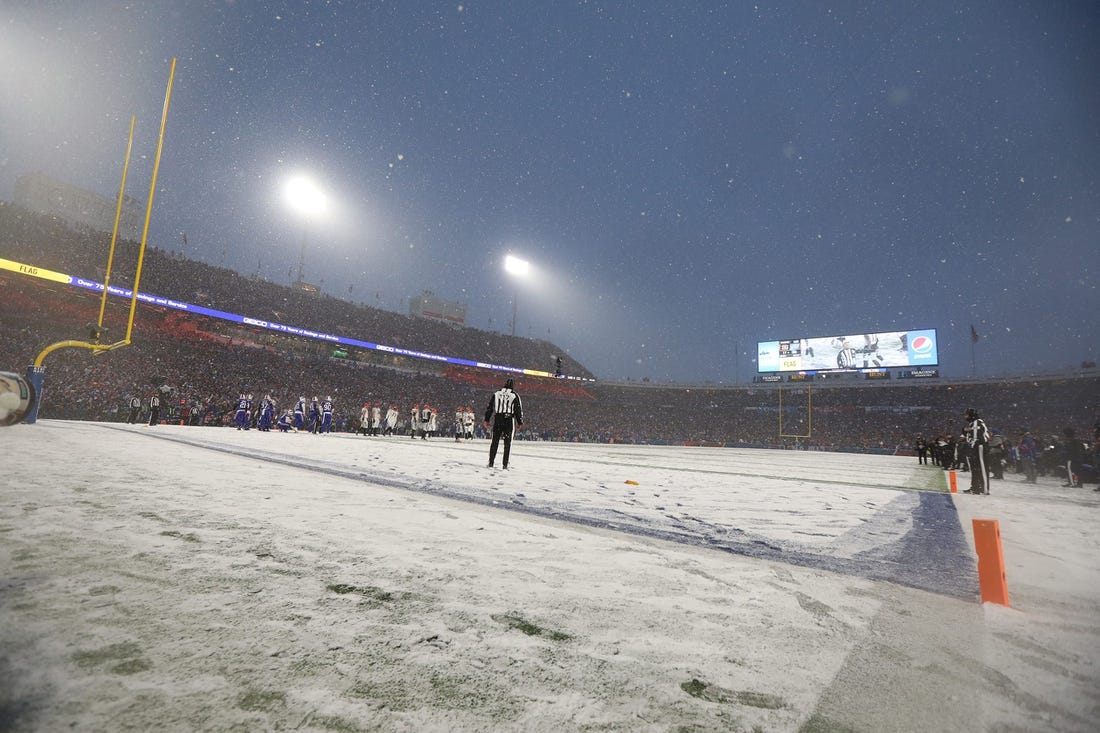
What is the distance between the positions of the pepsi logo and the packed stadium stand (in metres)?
7.44

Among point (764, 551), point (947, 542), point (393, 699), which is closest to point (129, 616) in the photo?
point (393, 699)

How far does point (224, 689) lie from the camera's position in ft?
4.24

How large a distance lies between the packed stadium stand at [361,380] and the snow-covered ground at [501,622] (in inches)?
857

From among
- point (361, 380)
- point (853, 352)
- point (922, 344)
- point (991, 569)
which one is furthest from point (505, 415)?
point (922, 344)

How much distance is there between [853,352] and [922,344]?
530cm

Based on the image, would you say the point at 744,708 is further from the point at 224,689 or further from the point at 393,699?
the point at 224,689

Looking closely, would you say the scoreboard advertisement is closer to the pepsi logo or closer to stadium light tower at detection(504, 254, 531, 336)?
the pepsi logo

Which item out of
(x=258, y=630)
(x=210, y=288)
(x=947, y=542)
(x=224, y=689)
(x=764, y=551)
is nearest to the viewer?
(x=224, y=689)

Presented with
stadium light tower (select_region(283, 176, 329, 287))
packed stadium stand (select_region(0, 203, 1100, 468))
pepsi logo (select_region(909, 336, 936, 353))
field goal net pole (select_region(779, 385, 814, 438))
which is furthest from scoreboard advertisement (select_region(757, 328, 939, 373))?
stadium light tower (select_region(283, 176, 329, 287))

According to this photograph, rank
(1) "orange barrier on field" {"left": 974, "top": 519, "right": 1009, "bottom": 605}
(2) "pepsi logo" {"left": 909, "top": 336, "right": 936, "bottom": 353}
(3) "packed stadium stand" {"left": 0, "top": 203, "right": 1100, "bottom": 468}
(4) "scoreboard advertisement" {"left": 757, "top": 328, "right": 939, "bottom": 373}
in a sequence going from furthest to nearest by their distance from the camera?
(4) "scoreboard advertisement" {"left": 757, "top": 328, "right": 939, "bottom": 373} → (2) "pepsi logo" {"left": 909, "top": 336, "right": 936, "bottom": 353} → (3) "packed stadium stand" {"left": 0, "top": 203, "right": 1100, "bottom": 468} → (1) "orange barrier on field" {"left": 974, "top": 519, "right": 1009, "bottom": 605}

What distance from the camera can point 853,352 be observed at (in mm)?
44562

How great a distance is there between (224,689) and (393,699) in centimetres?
48

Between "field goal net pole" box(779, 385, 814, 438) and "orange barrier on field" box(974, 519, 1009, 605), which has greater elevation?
"field goal net pole" box(779, 385, 814, 438)

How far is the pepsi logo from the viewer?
4116 centimetres
